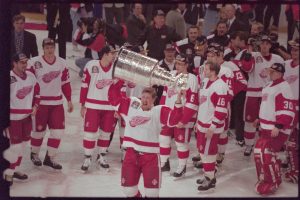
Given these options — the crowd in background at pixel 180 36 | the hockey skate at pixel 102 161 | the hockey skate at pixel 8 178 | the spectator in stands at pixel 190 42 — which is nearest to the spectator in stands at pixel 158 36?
the crowd in background at pixel 180 36

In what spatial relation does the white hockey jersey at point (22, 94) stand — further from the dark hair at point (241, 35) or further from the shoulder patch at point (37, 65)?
the dark hair at point (241, 35)

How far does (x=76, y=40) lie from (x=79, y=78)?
0.34 metres

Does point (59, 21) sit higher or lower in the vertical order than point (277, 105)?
higher

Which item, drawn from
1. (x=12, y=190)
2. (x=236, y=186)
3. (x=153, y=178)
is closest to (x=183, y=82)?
(x=153, y=178)

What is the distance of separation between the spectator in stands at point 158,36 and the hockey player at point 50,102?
30.0 inches

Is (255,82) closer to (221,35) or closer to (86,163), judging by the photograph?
(221,35)

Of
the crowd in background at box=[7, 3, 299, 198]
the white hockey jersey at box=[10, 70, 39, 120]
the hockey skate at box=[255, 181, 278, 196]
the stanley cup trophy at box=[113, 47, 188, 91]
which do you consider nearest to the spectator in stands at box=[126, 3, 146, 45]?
the crowd in background at box=[7, 3, 299, 198]

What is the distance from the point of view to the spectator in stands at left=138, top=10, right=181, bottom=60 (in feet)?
19.3

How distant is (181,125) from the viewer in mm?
5578

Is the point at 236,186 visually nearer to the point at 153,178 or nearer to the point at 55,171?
the point at 153,178

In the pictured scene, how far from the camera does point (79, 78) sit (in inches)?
227

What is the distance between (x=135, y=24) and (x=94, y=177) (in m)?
1.44

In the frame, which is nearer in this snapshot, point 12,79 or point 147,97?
point 147,97

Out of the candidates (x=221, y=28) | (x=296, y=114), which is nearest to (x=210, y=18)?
(x=221, y=28)
